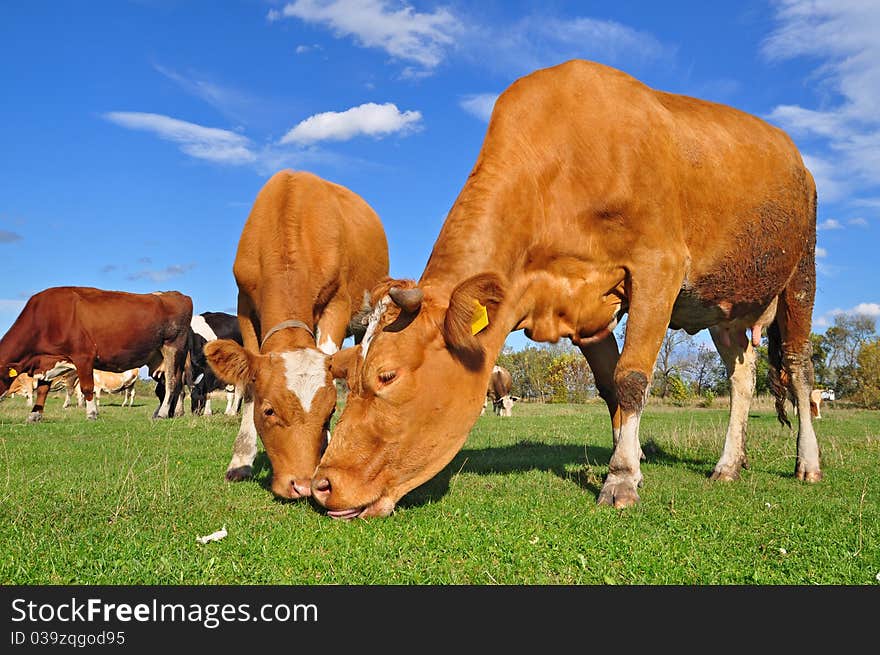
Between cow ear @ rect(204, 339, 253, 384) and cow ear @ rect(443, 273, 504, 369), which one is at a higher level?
cow ear @ rect(443, 273, 504, 369)

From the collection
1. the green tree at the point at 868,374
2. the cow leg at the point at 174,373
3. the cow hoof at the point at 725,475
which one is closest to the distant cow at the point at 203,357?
the cow leg at the point at 174,373

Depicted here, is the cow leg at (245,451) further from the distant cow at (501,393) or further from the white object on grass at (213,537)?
the distant cow at (501,393)

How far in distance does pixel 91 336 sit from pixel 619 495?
1618cm

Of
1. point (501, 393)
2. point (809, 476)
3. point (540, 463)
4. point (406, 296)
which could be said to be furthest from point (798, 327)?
point (501, 393)

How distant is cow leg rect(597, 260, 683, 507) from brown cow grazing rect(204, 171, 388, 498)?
245 cm

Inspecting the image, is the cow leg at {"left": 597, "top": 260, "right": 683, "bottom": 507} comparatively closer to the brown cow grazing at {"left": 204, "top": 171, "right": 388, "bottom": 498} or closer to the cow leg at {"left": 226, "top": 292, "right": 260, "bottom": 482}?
the brown cow grazing at {"left": 204, "top": 171, "right": 388, "bottom": 498}

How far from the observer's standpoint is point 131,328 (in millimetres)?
18266

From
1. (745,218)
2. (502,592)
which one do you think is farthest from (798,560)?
(745,218)

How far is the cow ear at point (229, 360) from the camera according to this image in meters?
5.69

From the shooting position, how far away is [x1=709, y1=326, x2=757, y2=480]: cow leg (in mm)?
7027

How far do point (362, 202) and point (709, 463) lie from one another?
6179 mm

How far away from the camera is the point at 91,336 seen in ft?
56.7

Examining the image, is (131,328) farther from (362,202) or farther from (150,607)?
(150,607)

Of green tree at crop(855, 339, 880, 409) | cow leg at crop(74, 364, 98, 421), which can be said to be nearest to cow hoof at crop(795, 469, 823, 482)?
cow leg at crop(74, 364, 98, 421)
